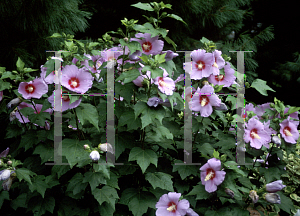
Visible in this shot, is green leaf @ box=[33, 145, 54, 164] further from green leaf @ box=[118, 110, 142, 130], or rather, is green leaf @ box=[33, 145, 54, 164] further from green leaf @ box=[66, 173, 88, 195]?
green leaf @ box=[118, 110, 142, 130]

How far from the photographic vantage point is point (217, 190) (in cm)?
172

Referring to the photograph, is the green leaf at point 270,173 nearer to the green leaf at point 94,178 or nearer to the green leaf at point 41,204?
the green leaf at point 94,178

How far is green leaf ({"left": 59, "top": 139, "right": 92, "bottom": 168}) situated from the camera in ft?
5.12

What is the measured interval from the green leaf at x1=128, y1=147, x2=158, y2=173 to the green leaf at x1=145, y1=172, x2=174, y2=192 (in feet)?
0.42

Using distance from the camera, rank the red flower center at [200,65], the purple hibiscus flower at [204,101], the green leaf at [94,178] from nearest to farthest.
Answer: the green leaf at [94,178], the purple hibiscus flower at [204,101], the red flower center at [200,65]

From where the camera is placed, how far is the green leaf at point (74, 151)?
1.56m

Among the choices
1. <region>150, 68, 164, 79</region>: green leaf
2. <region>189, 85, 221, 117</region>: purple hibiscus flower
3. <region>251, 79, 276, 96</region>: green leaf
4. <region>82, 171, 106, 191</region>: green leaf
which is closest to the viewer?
<region>150, 68, 164, 79</region>: green leaf

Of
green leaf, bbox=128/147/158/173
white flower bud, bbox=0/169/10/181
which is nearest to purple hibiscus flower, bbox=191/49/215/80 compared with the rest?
green leaf, bbox=128/147/158/173

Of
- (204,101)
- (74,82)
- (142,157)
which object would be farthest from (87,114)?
(204,101)

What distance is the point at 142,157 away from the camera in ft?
5.49

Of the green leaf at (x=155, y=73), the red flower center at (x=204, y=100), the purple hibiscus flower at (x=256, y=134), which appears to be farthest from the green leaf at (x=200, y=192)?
the green leaf at (x=155, y=73)

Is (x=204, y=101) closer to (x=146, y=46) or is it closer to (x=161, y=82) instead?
(x=161, y=82)

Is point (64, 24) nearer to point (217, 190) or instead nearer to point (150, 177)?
point (150, 177)

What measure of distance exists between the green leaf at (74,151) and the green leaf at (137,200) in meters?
0.40
